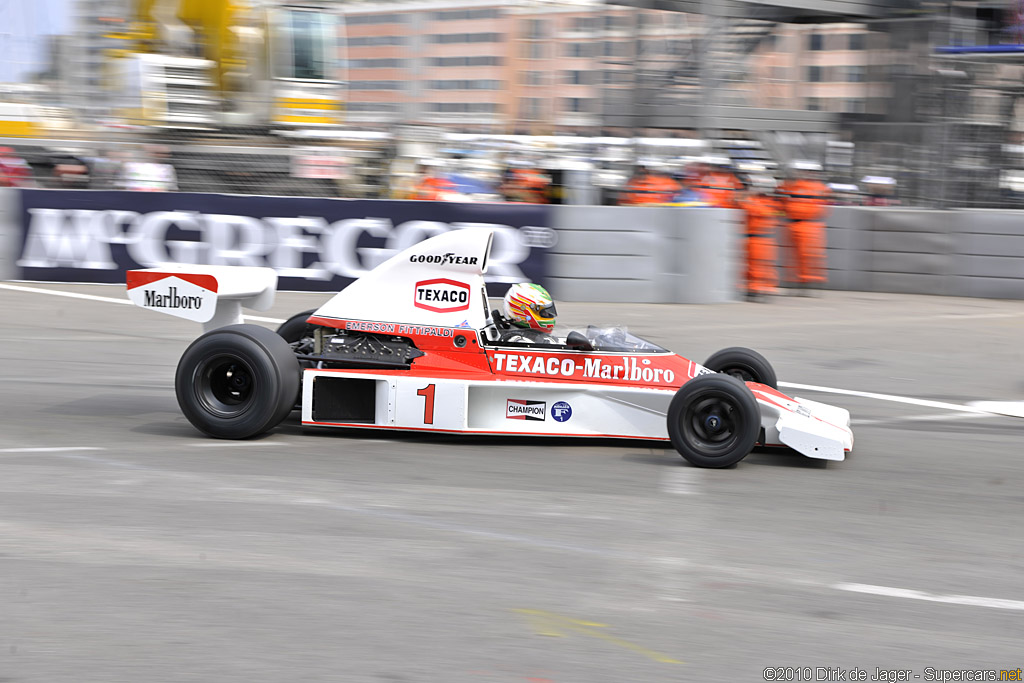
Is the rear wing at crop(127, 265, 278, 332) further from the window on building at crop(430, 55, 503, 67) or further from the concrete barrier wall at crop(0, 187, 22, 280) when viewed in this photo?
the window on building at crop(430, 55, 503, 67)

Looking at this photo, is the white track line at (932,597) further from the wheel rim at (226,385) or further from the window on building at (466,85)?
the window on building at (466,85)

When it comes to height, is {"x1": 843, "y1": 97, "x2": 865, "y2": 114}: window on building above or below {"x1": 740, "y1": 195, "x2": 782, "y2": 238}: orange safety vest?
above

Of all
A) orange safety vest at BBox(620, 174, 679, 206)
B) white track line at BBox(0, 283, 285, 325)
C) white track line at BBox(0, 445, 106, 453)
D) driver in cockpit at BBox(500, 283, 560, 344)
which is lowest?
white track line at BBox(0, 445, 106, 453)

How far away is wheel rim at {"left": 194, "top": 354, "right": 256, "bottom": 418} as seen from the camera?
641cm

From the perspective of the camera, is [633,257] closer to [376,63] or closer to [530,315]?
[530,315]

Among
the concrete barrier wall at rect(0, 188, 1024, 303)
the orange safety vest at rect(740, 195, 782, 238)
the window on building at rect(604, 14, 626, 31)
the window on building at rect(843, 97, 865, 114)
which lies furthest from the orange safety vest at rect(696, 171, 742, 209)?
the window on building at rect(843, 97, 865, 114)

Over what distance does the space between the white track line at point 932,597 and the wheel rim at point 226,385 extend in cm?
355

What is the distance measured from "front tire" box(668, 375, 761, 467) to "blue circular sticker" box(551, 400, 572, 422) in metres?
0.69

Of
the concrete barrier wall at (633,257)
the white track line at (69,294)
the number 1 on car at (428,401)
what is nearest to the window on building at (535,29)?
the concrete barrier wall at (633,257)

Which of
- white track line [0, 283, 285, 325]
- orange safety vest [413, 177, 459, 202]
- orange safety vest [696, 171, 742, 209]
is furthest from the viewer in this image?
orange safety vest [413, 177, 459, 202]

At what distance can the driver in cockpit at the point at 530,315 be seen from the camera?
6699mm

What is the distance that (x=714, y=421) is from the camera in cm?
605

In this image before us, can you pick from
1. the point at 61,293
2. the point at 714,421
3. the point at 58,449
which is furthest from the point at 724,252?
the point at 58,449

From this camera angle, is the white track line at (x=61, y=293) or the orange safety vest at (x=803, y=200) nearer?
the white track line at (x=61, y=293)
